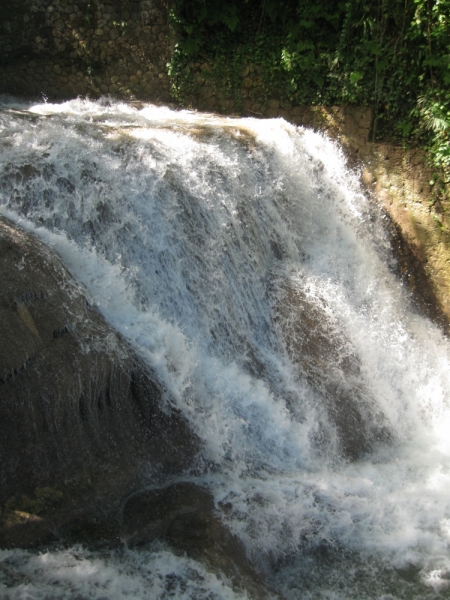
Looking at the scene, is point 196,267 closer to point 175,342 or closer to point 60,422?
point 175,342

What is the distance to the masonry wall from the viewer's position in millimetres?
8109

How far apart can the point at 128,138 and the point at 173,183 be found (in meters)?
0.62

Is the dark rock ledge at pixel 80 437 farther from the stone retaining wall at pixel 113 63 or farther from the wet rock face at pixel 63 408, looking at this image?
the stone retaining wall at pixel 113 63

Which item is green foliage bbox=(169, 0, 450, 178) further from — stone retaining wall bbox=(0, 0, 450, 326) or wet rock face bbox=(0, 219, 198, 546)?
wet rock face bbox=(0, 219, 198, 546)

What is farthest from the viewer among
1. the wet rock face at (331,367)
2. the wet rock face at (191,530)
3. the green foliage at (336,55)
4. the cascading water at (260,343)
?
the green foliage at (336,55)

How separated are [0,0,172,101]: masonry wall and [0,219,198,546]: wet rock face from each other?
516cm

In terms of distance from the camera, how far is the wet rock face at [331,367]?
4.75 meters

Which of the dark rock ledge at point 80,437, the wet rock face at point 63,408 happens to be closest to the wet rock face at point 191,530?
the dark rock ledge at point 80,437

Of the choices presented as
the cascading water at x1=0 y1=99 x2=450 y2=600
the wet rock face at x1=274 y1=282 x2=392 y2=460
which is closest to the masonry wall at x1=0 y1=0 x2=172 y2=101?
the cascading water at x1=0 y1=99 x2=450 y2=600

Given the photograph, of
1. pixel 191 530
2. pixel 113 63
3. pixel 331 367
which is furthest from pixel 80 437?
pixel 113 63

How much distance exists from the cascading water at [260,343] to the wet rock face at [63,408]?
23 cm

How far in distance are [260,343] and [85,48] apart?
5559mm

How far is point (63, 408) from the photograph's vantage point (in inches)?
139

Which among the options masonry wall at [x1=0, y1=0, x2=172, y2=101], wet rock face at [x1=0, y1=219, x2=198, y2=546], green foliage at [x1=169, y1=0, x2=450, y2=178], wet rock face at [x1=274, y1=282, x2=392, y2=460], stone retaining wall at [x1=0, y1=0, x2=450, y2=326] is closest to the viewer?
wet rock face at [x1=0, y1=219, x2=198, y2=546]
